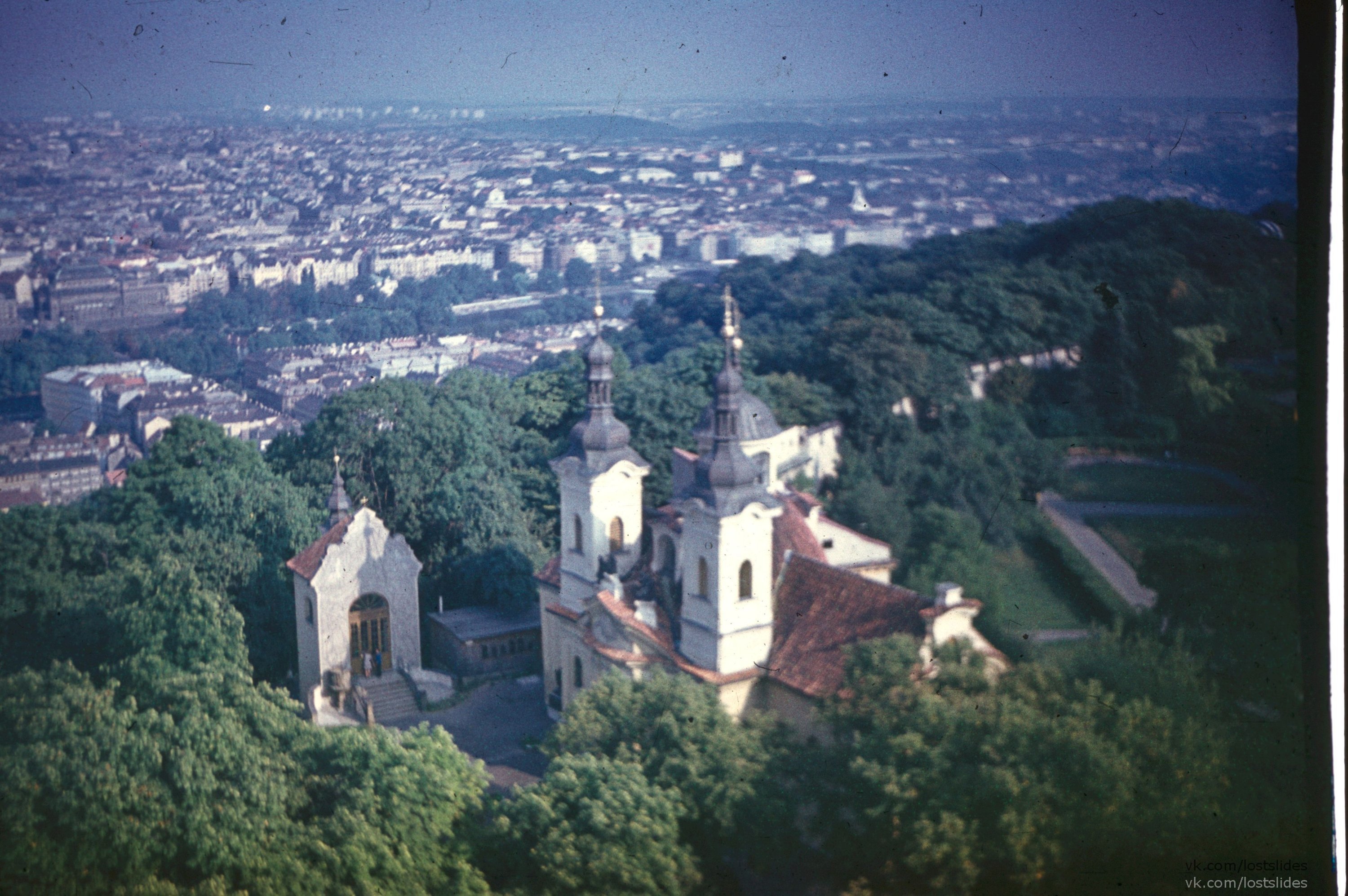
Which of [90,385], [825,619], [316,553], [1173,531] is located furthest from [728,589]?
[90,385]

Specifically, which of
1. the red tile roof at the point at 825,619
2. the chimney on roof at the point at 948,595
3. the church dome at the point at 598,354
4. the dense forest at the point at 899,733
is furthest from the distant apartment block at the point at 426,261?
the chimney on roof at the point at 948,595

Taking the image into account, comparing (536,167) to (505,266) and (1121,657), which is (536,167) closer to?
(505,266)

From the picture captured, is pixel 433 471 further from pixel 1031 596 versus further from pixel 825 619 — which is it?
pixel 1031 596

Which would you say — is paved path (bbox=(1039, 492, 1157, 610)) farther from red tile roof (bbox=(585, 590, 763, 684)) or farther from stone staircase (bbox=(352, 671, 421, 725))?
stone staircase (bbox=(352, 671, 421, 725))

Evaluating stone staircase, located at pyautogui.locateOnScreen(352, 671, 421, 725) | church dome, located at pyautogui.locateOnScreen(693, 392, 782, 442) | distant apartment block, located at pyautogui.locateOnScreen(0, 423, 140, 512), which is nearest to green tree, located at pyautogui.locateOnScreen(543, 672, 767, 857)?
church dome, located at pyautogui.locateOnScreen(693, 392, 782, 442)

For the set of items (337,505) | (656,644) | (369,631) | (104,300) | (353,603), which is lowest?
(369,631)

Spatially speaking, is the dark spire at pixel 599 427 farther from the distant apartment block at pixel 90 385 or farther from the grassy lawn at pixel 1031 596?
the distant apartment block at pixel 90 385
